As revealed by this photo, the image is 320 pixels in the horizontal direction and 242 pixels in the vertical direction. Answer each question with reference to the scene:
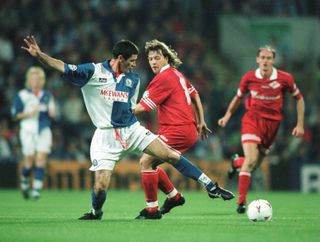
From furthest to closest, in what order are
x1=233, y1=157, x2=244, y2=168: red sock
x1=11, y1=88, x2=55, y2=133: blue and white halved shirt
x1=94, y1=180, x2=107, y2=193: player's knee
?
x1=11, y1=88, x2=55, y2=133: blue and white halved shirt < x1=233, y1=157, x2=244, y2=168: red sock < x1=94, y1=180, x2=107, y2=193: player's knee

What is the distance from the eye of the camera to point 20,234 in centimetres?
812

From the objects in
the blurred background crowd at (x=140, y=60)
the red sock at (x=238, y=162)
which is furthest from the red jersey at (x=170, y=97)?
the blurred background crowd at (x=140, y=60)

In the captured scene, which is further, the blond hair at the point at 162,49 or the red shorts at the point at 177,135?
the red shorts at the point at 177,135

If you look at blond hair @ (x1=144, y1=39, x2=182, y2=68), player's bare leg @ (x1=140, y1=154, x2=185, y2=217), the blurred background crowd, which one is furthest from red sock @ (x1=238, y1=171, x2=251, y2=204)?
the blurred background crowd

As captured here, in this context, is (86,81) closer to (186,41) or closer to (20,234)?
(20,234)

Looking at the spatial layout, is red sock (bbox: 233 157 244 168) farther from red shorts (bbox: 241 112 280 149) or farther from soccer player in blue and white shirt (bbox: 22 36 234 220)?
soccer player in blue and white shirt (bbox: 22 36 234 220)

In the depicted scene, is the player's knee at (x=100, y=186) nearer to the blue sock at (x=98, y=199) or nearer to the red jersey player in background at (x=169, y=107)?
the blue sock at (x=98, y=199)

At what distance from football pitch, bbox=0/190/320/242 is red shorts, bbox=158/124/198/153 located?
863mm

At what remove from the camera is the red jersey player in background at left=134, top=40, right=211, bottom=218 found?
10375mm

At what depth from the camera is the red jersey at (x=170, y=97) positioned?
1043 centimetres

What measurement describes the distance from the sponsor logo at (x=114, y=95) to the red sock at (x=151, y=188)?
966 millimetres

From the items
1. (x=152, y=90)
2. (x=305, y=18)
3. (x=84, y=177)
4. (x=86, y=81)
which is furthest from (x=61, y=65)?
(x=305, y=18)

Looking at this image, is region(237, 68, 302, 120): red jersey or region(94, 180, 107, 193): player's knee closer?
region(94, 180, 107, 193): player's knee

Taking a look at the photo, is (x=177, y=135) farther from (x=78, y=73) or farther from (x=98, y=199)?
(x=78, y=73)
